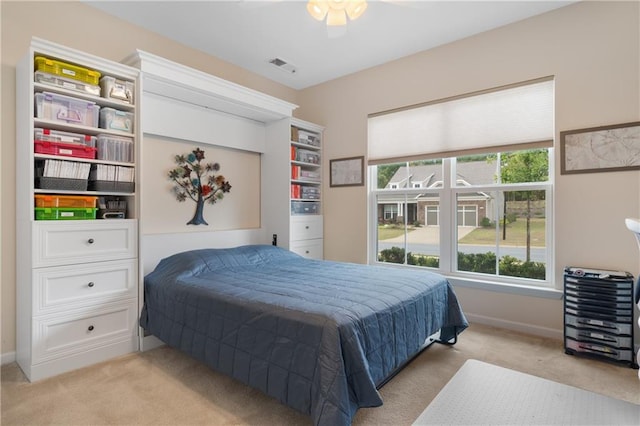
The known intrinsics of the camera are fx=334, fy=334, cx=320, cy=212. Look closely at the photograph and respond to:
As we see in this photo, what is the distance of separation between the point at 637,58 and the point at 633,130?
55cm

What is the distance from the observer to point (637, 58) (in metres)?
2.56

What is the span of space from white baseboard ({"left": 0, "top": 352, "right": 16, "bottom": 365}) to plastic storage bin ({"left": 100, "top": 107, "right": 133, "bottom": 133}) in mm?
1774

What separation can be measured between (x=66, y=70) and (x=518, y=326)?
419 cm

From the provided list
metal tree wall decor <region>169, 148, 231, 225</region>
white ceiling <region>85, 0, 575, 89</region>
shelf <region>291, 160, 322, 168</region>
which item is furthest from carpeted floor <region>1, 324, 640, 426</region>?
white ceiling <region>85, 0, 575, 89</region>

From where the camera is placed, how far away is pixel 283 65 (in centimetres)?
388

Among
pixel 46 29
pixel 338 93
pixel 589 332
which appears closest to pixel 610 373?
pixel 589 332

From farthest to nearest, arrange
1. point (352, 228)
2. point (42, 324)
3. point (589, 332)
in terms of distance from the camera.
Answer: point (352, 228) → point (589, 332) → point (42, 324)

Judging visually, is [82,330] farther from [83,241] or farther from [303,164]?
[303,164]

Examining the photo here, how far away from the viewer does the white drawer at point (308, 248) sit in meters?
4.03

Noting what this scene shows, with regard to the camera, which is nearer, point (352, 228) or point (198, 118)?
point (198, 118)

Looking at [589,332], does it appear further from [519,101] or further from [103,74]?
[103,74]

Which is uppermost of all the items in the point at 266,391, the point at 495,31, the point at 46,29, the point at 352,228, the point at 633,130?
the point at 495,31

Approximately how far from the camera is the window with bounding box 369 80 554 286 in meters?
3.08

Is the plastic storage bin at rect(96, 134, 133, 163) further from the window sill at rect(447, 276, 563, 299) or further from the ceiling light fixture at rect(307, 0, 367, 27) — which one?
the window sill at rect(447, 276, 563, 299)
